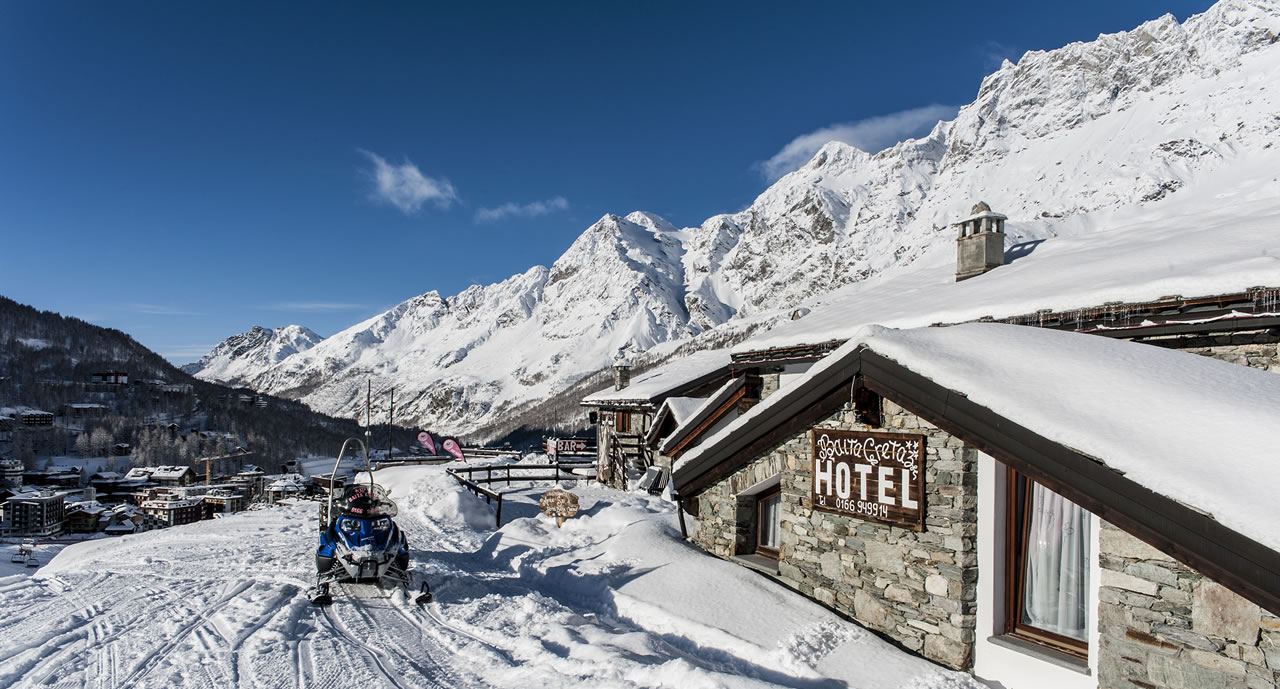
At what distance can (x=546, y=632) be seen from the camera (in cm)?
719

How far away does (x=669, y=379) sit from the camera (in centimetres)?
2744

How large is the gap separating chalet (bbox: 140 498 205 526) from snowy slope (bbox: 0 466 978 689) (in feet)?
222

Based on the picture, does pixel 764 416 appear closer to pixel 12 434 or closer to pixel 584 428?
pixel 584 428

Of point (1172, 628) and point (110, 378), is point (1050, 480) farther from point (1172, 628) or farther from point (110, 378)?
point (110, 378)

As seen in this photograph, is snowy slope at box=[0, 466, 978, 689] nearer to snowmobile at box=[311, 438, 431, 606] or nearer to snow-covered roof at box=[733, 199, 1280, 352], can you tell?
snowmobile at box=[311, 438, 431, 606]

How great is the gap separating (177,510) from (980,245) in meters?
77.2

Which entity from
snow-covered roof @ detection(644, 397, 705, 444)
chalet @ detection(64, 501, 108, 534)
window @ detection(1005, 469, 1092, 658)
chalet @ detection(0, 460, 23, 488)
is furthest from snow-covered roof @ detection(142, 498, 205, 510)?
window @ detection(1005, 469, 1092, 658)

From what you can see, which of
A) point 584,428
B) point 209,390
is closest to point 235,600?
point 584,428

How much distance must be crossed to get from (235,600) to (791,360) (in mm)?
9151

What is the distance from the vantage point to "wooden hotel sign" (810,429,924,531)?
664 centimetres

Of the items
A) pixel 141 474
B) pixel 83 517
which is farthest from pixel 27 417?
pixel 83 517

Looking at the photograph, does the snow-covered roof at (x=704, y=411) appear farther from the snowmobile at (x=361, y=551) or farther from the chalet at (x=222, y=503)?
the chalet at (x=222, y=503)

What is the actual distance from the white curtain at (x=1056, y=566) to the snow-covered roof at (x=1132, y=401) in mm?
941

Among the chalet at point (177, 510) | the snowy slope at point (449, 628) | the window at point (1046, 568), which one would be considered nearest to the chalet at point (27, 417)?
the chalet at point (177, 510)
